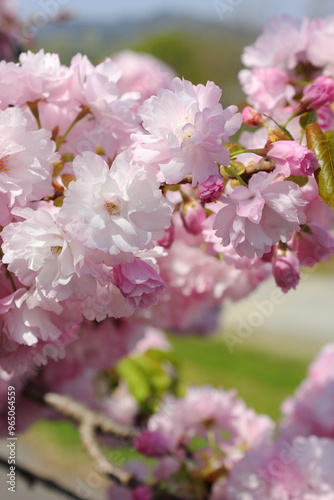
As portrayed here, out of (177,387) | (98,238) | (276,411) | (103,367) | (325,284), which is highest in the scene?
(98,238)

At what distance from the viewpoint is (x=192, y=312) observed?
40.5 inches

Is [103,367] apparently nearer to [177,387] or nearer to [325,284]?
[177,387]

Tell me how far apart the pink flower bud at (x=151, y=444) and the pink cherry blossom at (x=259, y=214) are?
0.49 meters

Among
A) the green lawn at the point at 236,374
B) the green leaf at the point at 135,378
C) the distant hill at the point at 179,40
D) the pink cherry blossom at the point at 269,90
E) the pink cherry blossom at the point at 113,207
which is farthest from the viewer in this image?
the distant hill at the point at 179,40

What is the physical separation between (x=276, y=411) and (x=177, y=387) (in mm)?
2428

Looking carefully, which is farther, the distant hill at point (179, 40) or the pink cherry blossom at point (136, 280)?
the distant hill at point (179, 40)

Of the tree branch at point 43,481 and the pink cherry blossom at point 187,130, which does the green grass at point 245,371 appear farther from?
the pink cherry blossom at point 187,130

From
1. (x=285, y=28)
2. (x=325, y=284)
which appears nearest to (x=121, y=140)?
(x=285, y=28)

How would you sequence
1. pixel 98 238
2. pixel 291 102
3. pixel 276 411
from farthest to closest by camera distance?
1. pixel 276 411
2. pixel 291 102
3. pixel 98 238

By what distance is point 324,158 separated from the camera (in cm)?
45

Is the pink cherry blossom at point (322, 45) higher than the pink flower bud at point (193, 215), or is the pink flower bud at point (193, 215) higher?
the pink cherry blossom at point (322, 45)

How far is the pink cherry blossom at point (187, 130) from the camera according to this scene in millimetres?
413

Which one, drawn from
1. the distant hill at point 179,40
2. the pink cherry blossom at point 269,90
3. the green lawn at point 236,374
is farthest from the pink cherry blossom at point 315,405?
the distant hill at point 179,40

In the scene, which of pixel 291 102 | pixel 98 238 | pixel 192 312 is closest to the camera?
pixel 98 238
